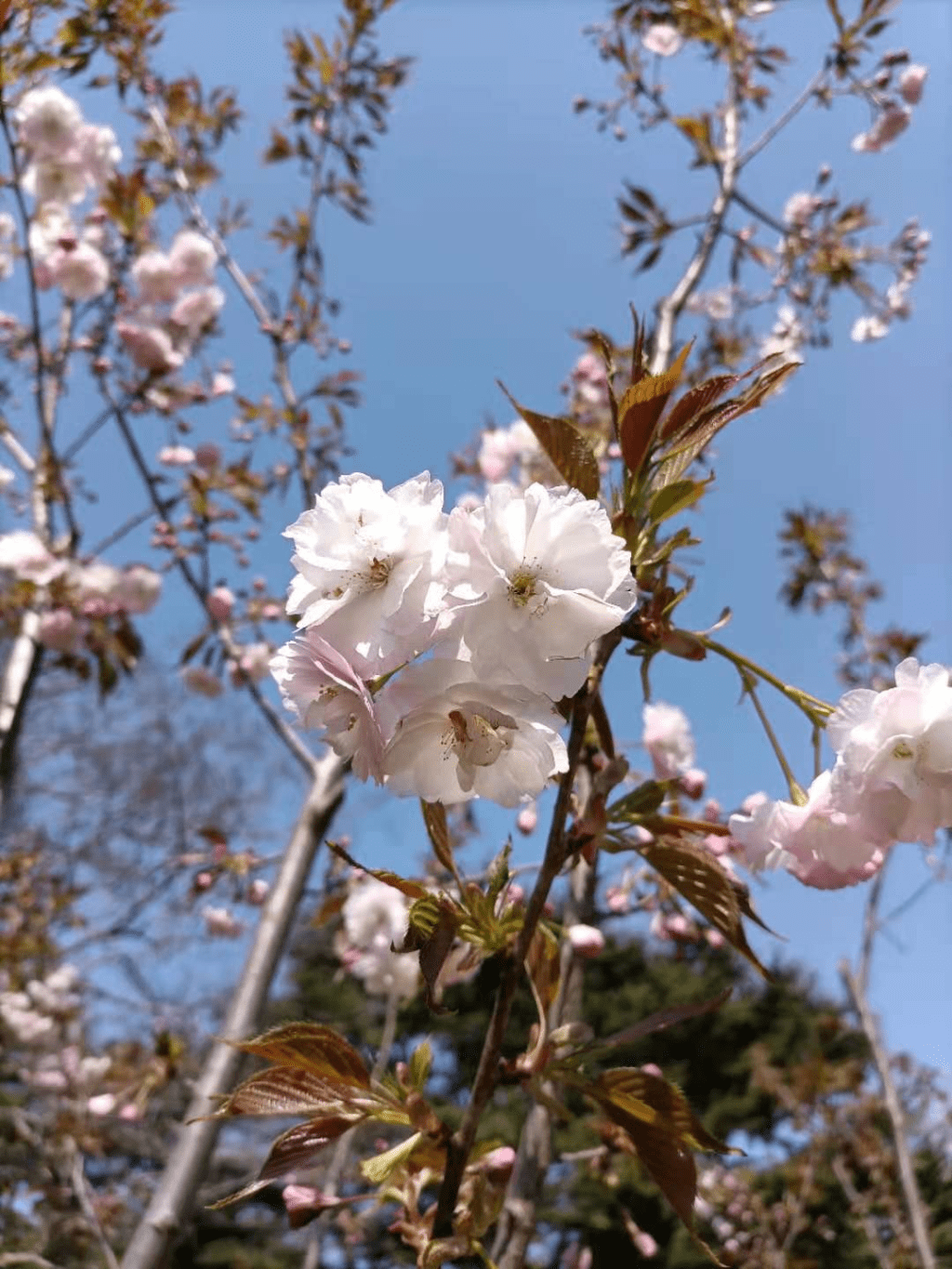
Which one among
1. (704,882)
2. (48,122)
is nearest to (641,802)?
(704,882)

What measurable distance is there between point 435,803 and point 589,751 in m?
0.61

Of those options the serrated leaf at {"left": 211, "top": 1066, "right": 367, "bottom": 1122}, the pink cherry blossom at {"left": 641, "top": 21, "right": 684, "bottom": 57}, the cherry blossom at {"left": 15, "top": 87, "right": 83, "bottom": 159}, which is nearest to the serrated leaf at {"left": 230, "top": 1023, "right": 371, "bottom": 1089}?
the serrated leaf at {"left": 211, "top": 1066, "right": 367, "bottom": 1122}

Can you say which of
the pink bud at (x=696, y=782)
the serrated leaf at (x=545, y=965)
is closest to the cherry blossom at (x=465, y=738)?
the serrated leaf at (x=545, y=965)

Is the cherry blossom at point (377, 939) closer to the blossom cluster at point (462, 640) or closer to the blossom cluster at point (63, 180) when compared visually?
the blossom cluster at point (462, 640)

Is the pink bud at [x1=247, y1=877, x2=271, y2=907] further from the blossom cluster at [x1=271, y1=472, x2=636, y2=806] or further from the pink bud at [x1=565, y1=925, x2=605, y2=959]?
the blossom cluster at [x1=271, y1=472, x2=636, y2=806]

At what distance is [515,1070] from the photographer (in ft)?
2.15

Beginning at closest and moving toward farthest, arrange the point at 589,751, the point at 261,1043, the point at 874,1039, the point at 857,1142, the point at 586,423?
the point at 261,1043, the point at 589,751, the point at 586,423, the point at 874,1039, the point at 857,1142

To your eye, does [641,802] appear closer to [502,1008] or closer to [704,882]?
[704,882]

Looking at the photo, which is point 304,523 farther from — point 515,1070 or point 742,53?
point 742,53

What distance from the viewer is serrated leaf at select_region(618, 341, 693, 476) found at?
0.66 meters

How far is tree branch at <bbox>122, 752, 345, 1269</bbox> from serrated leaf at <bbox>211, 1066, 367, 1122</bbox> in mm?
909

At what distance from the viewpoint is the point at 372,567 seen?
0.65 metres

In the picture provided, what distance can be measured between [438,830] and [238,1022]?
1.66m

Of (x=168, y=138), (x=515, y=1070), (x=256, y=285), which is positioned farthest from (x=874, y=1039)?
(x=168, y=138)
